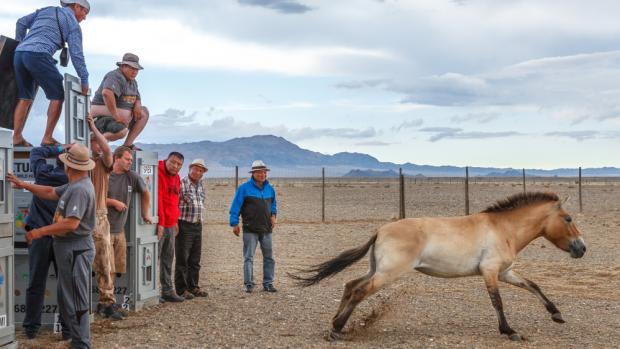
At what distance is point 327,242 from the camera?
65.9 feet

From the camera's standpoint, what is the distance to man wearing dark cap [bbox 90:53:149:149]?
31.8 feet

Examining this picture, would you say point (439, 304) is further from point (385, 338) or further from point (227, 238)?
point (227, 238)

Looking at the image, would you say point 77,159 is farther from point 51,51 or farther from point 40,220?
point 51,51

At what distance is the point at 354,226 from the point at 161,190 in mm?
14014

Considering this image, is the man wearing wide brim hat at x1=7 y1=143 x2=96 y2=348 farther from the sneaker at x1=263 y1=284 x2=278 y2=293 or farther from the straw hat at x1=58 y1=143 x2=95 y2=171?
the sneaker at x1=263 y1=284 x2=278 y2=293

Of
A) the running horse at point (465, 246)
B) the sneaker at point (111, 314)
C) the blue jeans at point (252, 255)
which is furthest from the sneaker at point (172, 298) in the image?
the running horse at point (465, 246)

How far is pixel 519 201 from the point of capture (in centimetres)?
968

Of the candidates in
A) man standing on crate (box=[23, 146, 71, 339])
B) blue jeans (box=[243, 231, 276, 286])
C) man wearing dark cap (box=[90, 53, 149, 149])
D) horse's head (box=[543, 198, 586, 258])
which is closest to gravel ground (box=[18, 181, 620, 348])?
blue jeans (box=[243, 231, 276, 286])

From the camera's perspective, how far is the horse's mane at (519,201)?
9609mm

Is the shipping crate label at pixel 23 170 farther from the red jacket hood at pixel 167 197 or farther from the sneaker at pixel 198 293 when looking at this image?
the sneaker at pixel 198 293

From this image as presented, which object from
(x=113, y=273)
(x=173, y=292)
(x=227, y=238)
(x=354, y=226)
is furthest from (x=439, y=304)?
(x=354, y=226)

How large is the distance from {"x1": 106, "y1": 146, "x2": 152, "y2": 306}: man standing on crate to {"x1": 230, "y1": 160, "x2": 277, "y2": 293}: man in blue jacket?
99.5 inches

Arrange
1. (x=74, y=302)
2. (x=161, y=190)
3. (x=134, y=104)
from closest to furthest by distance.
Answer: (x=74, y=302), (x=134, y=104), (x=161, y=190)

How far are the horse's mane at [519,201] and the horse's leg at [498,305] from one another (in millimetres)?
942
